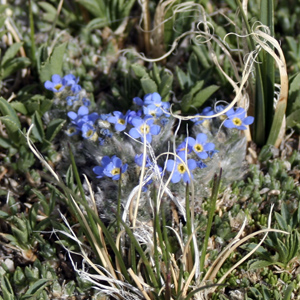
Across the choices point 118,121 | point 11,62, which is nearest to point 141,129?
point 118,121

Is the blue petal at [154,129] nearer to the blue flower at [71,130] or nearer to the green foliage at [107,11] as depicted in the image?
the blue flower at [71,130]

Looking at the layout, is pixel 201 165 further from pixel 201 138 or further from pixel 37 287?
pixel 37 287

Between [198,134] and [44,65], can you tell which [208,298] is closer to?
[198,134]

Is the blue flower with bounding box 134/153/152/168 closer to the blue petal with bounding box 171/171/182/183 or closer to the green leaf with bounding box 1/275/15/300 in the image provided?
the blue petal with bounding box 171/171/182/183

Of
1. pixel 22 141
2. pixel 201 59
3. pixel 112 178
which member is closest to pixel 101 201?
pixel 112 178

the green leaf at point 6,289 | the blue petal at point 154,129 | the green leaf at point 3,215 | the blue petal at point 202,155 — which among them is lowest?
the green leaf at point 6,289

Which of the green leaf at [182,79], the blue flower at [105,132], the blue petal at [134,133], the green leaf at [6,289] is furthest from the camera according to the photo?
the green leaf at [182,79]

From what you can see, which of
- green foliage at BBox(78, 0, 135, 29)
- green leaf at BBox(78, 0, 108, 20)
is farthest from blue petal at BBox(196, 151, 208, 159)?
green leaf at BBox(78, 0, 108, 20)

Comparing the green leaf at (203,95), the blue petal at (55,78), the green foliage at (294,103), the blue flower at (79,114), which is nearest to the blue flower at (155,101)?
the green leaf at (203,95)
